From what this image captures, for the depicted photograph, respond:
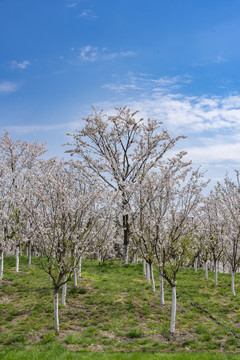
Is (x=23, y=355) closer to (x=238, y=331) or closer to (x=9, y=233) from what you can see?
(x=238, y=331)

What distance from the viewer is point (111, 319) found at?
46.3 feet

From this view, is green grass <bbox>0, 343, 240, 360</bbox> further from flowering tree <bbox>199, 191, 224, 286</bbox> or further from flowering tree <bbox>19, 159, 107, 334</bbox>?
flowering tree <bbox>199, 191, 224, 286</bbox>

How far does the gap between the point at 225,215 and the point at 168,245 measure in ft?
28.1

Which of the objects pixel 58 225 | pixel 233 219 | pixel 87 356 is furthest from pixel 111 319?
pixel 233 219

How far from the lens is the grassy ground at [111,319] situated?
11211 millimetres

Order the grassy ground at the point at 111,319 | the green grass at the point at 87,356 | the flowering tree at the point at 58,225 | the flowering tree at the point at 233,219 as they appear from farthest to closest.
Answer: the flowering tree at the point at 233,219
the flowering tree at the point at 58,225
the grassy ground at the point at 111,319
the green grass at the point at 87,356

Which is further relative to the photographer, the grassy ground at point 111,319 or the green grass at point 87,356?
the grassy ground at point 111,319

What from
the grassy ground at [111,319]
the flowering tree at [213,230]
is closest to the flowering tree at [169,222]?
the grassy ground at [111,319]

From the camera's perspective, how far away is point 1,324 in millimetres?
13203

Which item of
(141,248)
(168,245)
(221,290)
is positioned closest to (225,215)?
(221,290)

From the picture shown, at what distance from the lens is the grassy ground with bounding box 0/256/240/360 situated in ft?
36.8

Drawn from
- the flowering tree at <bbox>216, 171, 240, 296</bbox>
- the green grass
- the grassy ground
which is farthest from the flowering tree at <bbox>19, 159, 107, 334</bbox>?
the flowering tree at <bbox>216, 171, 240, 296</bbox>

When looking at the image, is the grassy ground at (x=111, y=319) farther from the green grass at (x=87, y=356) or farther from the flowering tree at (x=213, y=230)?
the flowering tree at (x=213, y=230)

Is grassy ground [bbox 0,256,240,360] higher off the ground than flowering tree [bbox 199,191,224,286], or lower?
lower
